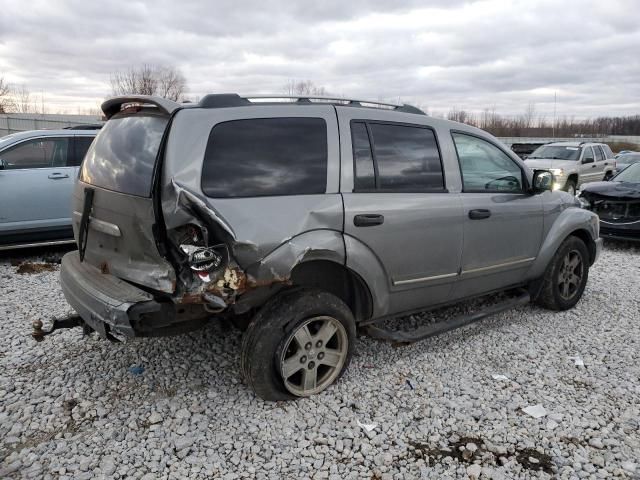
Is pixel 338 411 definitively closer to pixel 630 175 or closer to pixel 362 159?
pixel 362 159

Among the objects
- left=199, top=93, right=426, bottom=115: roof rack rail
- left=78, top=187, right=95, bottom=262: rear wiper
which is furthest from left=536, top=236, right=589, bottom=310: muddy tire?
left=78, top=187, right=95, bottom=262: rear wiper

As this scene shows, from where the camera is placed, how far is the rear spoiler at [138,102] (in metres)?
3.09

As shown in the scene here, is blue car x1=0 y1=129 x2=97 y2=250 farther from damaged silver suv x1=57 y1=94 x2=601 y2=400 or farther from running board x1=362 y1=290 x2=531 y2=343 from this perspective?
running board x1=362 y1=290 x2=531 y2=343

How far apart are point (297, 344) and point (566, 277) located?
3281mm

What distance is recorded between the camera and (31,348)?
413cm

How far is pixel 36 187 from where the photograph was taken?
22.4ft

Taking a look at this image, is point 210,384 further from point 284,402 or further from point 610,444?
point 610,444

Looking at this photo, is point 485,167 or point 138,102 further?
point 485,167

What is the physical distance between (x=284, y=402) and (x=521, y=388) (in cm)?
171

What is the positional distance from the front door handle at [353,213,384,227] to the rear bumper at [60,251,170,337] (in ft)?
4.25

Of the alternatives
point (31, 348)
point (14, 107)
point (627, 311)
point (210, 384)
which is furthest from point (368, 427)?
point (14, 107)

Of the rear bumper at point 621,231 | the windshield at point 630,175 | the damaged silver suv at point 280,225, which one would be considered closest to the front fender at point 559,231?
the damaged silver suv at point 280,225

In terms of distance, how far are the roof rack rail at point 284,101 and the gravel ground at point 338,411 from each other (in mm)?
1612

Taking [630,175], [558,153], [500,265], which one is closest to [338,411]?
[500,265]
